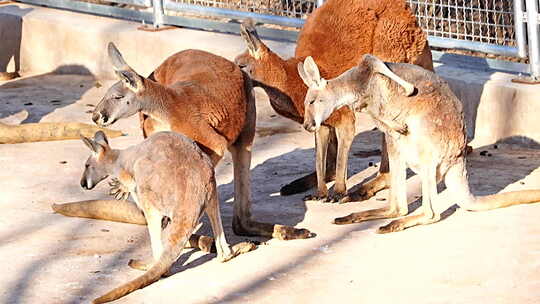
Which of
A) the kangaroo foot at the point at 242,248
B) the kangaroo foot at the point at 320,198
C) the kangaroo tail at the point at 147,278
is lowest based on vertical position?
the kangaroo foot at the point at 320,198

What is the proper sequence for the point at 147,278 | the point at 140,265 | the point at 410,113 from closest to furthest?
the point at 147,278
the point at 140,265
the point at 410,113

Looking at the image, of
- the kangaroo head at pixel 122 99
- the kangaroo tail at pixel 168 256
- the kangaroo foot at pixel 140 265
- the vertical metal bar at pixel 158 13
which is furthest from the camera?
the vertical metal bar at pixel 158 13

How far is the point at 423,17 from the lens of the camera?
31.5ft

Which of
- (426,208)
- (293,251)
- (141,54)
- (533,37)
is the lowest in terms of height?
(293,251)

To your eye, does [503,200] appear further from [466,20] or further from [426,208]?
[466,20]

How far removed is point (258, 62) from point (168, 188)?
177 centimetres

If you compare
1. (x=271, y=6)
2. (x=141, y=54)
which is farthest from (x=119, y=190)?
(x=141, y=54)

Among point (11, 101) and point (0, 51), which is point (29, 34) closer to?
point (0, 51)

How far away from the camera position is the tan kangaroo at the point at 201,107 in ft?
21.2

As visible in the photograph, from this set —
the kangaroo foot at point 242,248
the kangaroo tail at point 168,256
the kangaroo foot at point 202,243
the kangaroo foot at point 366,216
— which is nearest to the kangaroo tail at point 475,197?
the kangaroo foot at point 366,216

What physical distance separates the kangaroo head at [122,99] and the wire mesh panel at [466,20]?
3.45 meters

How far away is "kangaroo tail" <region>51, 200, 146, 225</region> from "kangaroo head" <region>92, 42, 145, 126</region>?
0.75 m

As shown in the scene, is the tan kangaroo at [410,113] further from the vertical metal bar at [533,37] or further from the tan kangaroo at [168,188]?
the vertical metal bar at [533,37]

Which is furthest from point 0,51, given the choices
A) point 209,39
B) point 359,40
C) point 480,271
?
point 480,271
